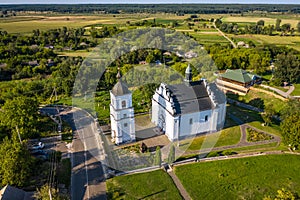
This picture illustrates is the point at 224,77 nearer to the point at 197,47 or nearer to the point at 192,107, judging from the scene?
the point at 192,107

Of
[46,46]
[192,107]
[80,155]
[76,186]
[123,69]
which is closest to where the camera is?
[76,186]

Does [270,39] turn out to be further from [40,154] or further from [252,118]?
[40,154]

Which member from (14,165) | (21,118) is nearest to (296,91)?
(21,118)

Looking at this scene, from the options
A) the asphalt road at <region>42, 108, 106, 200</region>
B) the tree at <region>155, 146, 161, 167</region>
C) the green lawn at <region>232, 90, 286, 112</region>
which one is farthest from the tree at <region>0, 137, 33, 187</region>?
the green lawn at <region>232, 90, 286, 112</region>

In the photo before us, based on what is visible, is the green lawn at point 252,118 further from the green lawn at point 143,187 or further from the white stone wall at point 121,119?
the white stone wall at point 121,119

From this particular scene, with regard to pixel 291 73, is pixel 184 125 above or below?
below

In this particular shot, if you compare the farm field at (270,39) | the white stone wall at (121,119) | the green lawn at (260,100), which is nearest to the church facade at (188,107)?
the white stone wall at (121,119)

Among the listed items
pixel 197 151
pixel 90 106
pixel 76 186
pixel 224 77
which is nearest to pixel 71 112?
pixel 90 106
